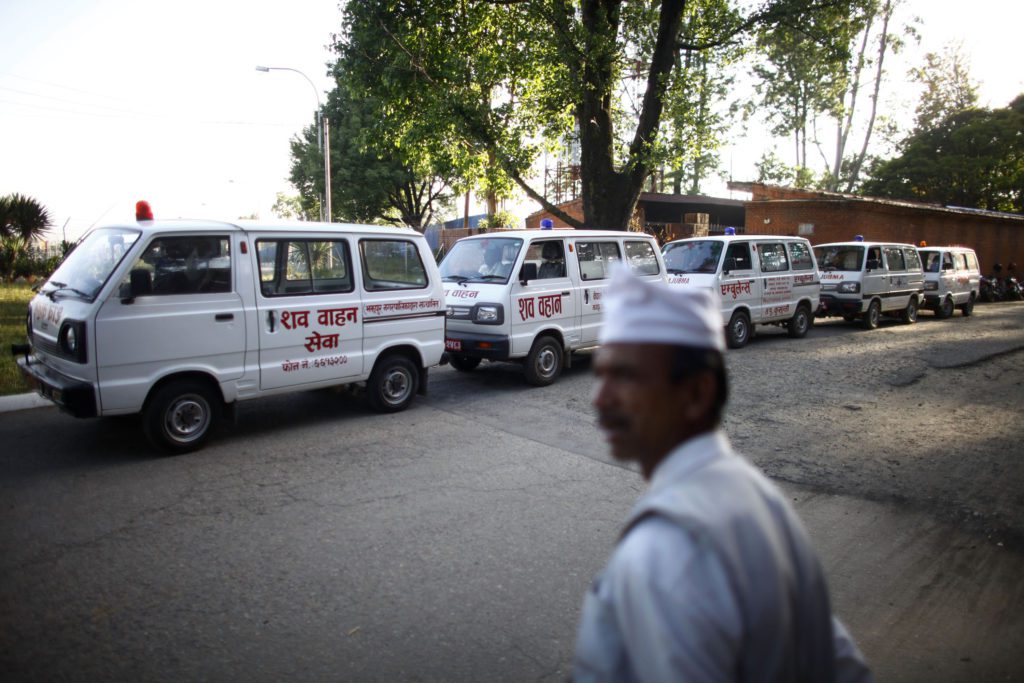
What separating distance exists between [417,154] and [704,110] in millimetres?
7209

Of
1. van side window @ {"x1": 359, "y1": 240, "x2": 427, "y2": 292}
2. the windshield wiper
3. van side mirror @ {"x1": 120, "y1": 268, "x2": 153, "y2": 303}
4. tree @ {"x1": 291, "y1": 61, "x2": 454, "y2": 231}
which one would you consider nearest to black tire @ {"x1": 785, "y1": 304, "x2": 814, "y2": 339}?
van side window @ {"x1": 359, "y1": 240, "x2": 427, "y2": 292}

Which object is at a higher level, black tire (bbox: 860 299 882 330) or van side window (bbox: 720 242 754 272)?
van side window (bbox: 720 242 754 272)

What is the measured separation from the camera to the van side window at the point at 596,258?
32.3ft

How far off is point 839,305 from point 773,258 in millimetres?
3765

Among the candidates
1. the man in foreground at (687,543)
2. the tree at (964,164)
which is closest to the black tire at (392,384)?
the man in foreground at (687,543)

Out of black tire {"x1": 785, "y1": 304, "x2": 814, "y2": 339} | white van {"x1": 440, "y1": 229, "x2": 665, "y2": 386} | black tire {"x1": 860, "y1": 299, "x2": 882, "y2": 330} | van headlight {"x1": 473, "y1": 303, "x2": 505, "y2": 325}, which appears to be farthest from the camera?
black tire {"x1": 860, "y1": 299, "x2": 882, "y2": 330}

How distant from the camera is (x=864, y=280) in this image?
16.1 m

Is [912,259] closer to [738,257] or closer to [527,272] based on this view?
[738,257]

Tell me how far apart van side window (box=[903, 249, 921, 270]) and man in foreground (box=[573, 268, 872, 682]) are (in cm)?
1934

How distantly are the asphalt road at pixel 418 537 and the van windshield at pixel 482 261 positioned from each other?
77.6 inches

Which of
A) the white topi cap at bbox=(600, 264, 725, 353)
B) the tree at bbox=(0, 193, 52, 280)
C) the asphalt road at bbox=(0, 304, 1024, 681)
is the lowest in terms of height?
the asphalt road at bbox=(0, 304, 1024, 681)

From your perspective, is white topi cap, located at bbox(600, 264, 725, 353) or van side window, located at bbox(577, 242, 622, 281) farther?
van side window, located at bbox(577, 242, 622, 281)

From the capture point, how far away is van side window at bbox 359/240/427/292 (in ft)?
24.2

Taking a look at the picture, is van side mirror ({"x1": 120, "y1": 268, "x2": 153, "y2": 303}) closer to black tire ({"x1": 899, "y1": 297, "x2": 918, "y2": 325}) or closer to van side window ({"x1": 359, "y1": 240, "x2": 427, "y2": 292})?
van side window ({"x1": 359, "y1": 240, "x2": 427, "y2": 292})
